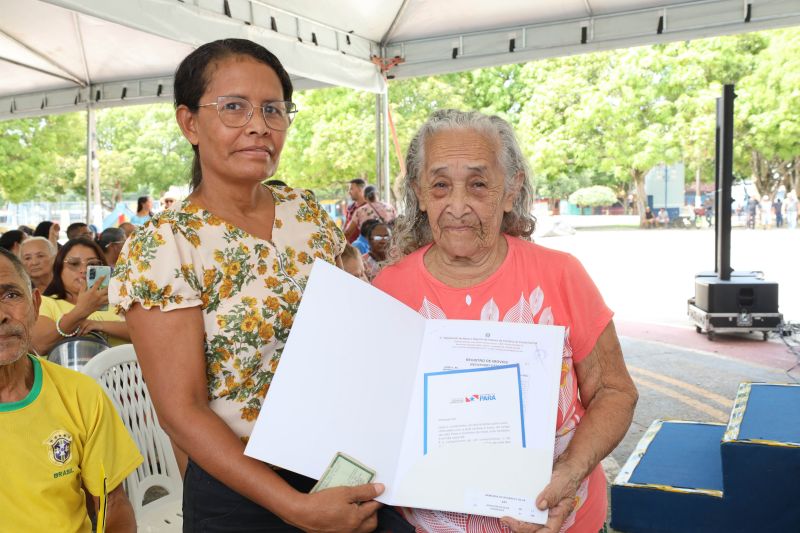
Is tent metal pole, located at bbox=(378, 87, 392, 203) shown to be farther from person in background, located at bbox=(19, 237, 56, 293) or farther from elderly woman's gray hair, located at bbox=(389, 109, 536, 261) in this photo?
elderly woman's gray hair, located at bbox=(389, 109, 536, 261)

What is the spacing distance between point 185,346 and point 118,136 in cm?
4147

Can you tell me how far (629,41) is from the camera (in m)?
7.52

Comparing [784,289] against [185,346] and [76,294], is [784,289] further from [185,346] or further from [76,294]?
[185,346]

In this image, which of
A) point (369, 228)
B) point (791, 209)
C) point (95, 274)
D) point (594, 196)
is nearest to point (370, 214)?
point (369, 228)

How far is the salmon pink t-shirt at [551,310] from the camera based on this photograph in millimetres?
1736

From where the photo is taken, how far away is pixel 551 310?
5.74ft

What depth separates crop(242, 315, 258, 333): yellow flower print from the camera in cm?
154

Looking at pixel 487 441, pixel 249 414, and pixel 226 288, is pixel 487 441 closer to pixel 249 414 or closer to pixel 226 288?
pixel 249 414

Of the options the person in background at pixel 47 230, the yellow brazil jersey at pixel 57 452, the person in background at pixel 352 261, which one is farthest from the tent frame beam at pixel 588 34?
the yellow brazil jersey at pixel 57 452

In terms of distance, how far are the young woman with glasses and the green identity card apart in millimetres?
23

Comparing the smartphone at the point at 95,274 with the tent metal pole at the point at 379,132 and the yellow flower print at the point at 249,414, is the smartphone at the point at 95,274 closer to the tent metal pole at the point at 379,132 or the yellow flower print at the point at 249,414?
the yellow flower print at the point at 249,414

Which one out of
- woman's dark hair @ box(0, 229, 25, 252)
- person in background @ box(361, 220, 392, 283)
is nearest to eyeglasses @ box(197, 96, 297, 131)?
person in background @ box(361, 220, 392, 283)

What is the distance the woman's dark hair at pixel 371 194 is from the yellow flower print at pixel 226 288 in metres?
8.05

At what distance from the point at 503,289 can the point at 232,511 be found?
2.72 ft
